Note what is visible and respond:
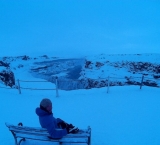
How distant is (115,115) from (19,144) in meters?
3.29

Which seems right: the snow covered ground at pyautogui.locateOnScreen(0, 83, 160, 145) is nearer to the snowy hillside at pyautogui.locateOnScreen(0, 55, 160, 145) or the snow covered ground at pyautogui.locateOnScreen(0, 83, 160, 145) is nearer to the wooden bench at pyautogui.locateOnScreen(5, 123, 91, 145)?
the snowy hillside at pyautogui.locateOnScreen(0, 55, 160, 145)

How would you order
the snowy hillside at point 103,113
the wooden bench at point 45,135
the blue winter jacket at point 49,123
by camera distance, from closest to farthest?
the blue winter jacket at point 49,123 < the wooden bench at point 45,135 < the snowy hillside at point 103,113

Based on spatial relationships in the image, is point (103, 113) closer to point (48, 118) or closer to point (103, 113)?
point (103, 113)

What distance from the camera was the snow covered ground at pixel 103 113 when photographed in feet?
11.5

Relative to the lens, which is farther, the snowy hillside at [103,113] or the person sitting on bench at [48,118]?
the snowy hillside at [103,113]

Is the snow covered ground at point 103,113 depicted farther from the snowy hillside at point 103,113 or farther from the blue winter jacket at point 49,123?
the blue winter jacket at point 49,123

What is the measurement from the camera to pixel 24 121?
429cm

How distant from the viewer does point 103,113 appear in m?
4.74

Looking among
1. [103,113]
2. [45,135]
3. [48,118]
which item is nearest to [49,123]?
[48,118]

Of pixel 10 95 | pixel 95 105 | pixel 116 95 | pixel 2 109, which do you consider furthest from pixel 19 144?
pixel 116 95

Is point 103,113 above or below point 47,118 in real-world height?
below

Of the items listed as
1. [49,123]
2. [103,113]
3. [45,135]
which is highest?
[49,123]

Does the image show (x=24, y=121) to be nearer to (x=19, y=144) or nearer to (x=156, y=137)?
(x=19, y=144)

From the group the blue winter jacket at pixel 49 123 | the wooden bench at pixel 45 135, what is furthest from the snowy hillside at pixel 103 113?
the blue winter jacket at pixel 49 123
